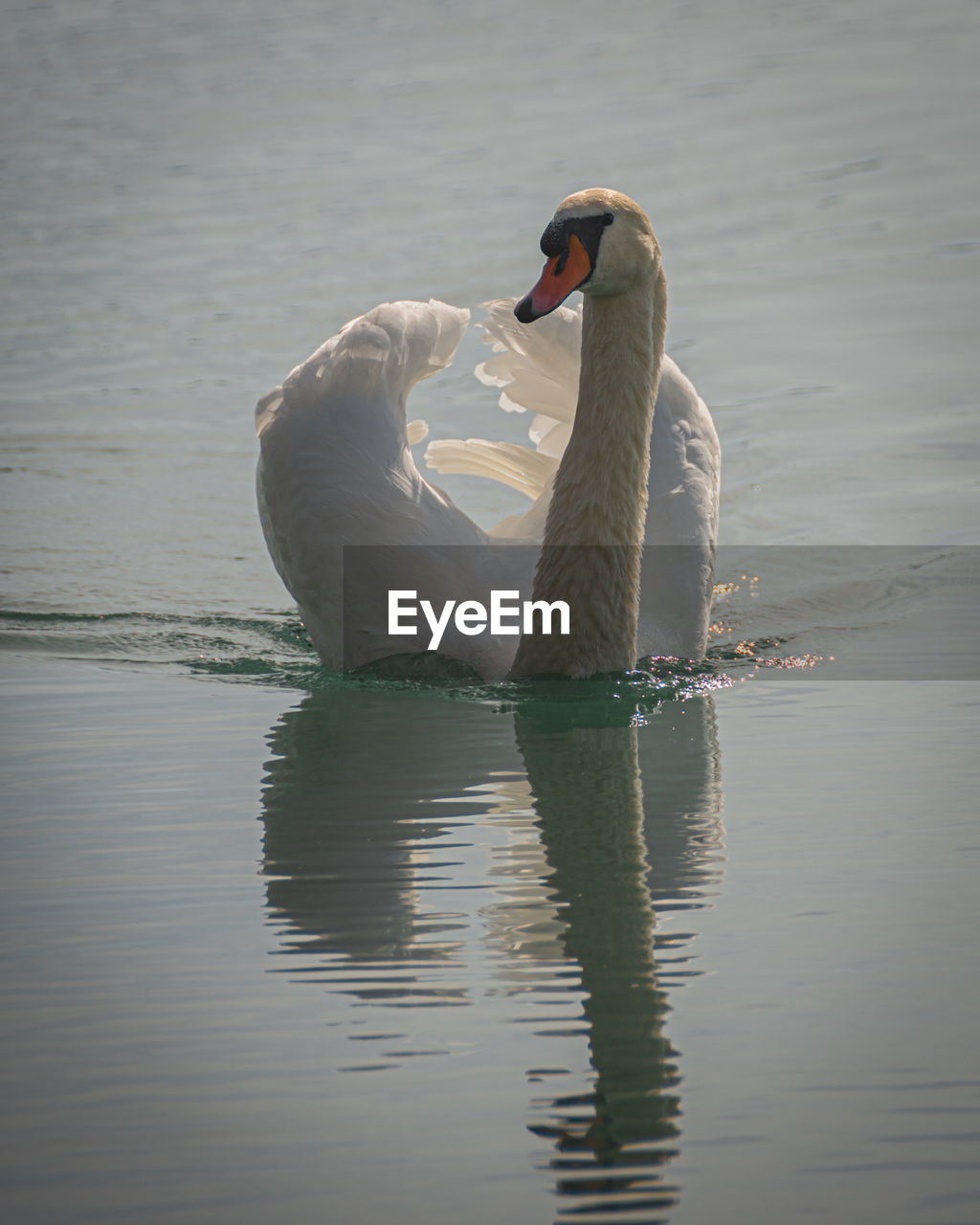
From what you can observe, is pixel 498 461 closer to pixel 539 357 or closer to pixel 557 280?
pixel 539 357

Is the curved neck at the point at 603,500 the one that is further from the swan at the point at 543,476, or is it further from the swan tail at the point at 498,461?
the swan tail at the point at 498,461

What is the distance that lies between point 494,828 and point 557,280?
2112mm

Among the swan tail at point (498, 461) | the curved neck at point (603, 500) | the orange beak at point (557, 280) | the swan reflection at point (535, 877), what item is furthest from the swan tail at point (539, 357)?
the swan reflection at point (535, 877)

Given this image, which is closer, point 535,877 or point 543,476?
point 535,877

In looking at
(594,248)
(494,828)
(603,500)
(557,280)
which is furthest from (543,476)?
(494,828)

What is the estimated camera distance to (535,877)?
427 centimetres

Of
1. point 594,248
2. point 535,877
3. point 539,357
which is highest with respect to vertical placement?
point 594,248

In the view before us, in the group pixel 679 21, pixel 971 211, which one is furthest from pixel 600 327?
pixel 679 21

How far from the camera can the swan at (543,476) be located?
6.46 metres

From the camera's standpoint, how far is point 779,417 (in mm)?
11609

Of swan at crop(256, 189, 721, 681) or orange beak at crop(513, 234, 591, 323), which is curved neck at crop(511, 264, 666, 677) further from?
orange beak at crop(513, 234, 591, 323)

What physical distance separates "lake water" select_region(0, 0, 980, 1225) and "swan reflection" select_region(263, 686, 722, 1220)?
0.05 feet

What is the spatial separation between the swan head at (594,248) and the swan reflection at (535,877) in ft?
4.88

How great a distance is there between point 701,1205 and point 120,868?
2.11m
